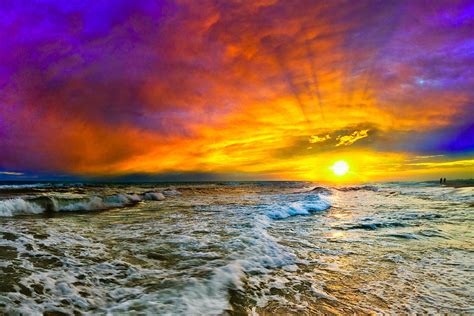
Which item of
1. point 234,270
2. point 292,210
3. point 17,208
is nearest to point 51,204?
point 17,208

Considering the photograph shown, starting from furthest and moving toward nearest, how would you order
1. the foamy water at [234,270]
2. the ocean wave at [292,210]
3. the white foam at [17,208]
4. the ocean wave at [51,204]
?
the ocean wave at [51,204], the ocean wave at [292,210], the white foam at [17,208], the foamy water at [234,270]

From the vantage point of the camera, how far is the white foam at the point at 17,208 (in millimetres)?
14475

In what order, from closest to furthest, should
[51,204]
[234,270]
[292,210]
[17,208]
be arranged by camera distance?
1. [234,270]
2. [17,208]
3. [292,210]
4. [51,204]

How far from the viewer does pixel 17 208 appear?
15.6m

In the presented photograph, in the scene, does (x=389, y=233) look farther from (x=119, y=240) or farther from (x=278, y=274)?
(x=119, y=240)

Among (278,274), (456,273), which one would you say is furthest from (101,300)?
(456,273)

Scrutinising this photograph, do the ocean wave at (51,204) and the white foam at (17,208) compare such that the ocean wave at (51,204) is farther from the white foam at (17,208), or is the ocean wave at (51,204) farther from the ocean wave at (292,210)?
the ocean wave at (292,210)

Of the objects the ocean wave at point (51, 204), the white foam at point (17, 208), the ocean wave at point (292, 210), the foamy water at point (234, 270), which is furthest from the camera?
the ocean wave at point (51, 204)

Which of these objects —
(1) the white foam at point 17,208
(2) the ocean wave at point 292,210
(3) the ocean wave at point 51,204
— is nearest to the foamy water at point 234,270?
(2) the ocean wave at point 292,210

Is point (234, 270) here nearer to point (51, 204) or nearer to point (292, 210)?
point (292, 210)

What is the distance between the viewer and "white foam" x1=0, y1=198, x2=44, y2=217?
14.5 metres

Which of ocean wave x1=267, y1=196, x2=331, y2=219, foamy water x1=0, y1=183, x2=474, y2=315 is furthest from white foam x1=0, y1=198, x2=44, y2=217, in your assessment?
ocean wave x1=267, y1=196, x2=331, y2=219

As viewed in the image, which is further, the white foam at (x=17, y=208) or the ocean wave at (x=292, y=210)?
the ocean wave at (x=292, y=210)

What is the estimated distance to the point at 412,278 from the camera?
5500mm
